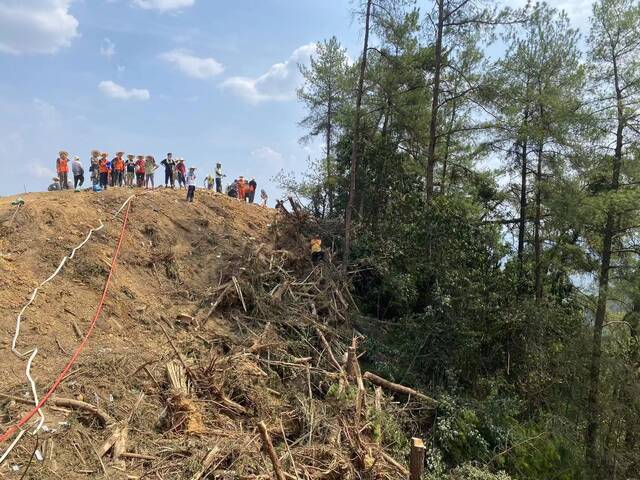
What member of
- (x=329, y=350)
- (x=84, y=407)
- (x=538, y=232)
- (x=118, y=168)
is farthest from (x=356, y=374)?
(x=118, y=168)

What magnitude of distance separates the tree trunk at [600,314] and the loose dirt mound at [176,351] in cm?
616

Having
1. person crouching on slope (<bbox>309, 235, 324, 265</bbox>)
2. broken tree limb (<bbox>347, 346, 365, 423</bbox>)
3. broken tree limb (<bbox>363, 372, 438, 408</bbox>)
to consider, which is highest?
person crouching on slope (<bbox>309, 235, 324, 265</bbox>)

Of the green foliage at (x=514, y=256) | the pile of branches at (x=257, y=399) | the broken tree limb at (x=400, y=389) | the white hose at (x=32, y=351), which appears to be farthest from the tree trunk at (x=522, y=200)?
the white hose at (x=32, y=351)

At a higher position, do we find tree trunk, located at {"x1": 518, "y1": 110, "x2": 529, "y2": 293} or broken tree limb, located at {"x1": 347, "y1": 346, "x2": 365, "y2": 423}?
tree trunk, located at {"x1": 518, "y1": 110, "x2": 529, "y2": 293}

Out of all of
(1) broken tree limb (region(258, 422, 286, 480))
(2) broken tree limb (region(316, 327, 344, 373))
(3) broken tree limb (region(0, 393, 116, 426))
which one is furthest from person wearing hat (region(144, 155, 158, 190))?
(1) broken tree limb (region(258, 422, 286, 480))

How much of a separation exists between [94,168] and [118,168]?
3.59 feet

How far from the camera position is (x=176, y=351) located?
772 centimetres

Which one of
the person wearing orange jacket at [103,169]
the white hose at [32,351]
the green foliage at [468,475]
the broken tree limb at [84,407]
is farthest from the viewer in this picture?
the person wearing orange jacket at [103,169]

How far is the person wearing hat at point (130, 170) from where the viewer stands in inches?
617

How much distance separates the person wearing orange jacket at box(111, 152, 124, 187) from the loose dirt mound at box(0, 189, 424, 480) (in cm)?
178

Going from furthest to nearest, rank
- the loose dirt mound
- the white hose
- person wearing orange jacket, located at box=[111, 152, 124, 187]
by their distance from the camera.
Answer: person wearing orange jacket, located at box=[111, 152, 124, 187], the loose dirt mound, the white hose

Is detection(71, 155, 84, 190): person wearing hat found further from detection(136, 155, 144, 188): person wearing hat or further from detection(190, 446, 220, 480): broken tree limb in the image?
detection(190, 446, 220, 480): broken tree limb

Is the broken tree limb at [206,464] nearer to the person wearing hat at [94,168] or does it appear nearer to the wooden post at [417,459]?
the wooden post at [417,459]

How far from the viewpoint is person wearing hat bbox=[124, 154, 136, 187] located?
15.7m
